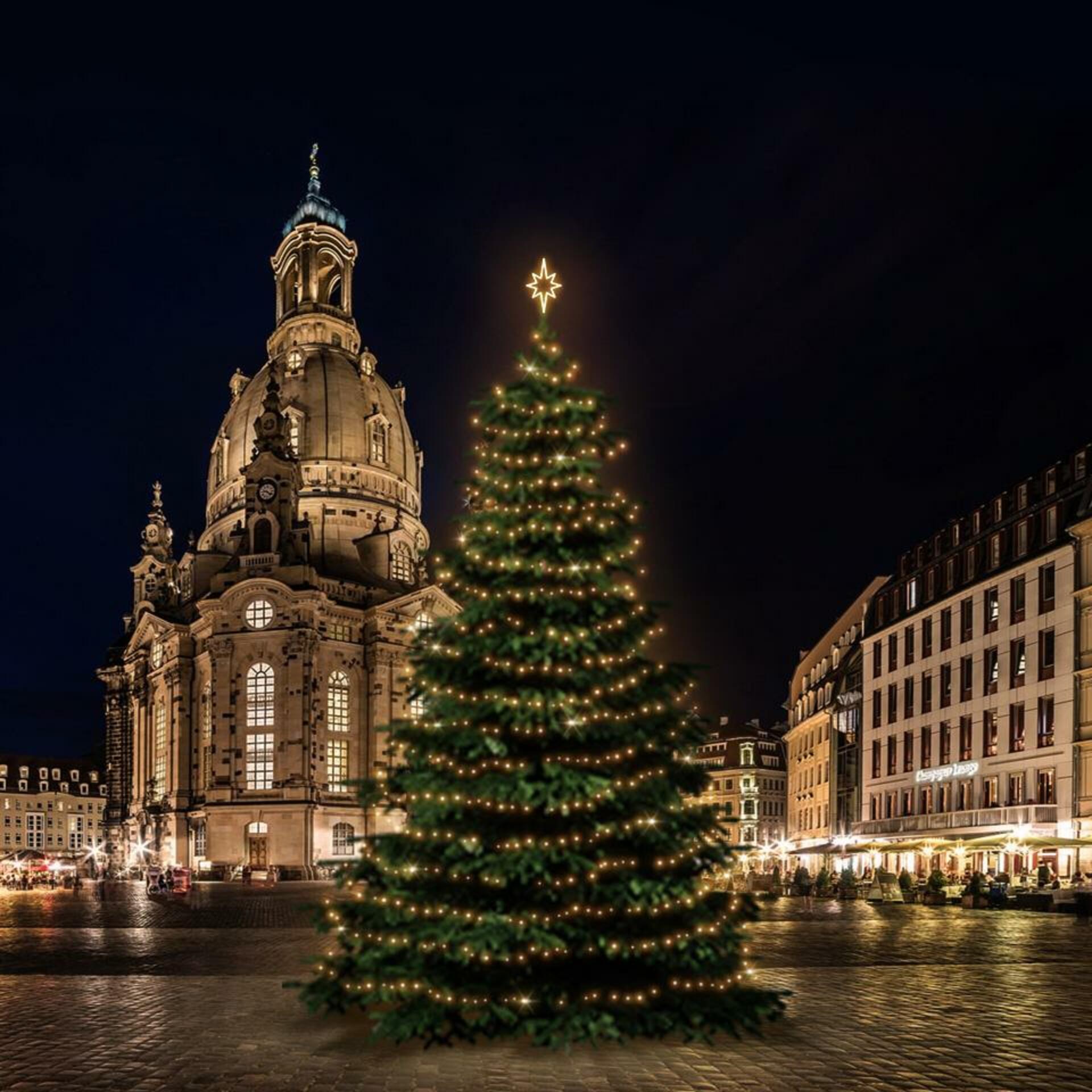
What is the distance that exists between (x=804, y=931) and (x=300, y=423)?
9046 centimetres

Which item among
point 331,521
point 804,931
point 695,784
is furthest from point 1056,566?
point 331,521

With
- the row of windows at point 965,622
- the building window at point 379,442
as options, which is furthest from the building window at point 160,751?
the row of windows at point 965,622

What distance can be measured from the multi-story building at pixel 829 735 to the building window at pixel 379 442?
4406 centimetres

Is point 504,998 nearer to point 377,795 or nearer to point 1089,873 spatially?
point 377,795

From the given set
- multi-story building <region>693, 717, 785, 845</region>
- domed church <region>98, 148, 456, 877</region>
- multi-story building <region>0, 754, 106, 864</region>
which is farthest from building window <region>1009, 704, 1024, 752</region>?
multi-story building <region>0, 754, 106, 864</region>

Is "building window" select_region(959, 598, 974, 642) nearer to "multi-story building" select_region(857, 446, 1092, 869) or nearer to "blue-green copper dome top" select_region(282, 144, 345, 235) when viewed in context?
"multi-story building" select_region(857, 446, 1092, 869)

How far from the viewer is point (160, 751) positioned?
107 metres

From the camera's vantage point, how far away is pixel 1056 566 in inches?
1998

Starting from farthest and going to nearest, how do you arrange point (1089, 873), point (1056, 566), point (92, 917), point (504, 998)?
point (1056, 566)
point (1089, 873)
point (92, 917)
point (504, 998)

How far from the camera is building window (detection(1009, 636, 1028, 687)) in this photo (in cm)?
5316

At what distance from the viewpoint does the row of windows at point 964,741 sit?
51500mm

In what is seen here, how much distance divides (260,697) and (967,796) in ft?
185

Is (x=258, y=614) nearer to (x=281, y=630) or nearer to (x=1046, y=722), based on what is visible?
(x=281, y=630)

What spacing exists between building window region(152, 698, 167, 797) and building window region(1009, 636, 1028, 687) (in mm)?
73157
